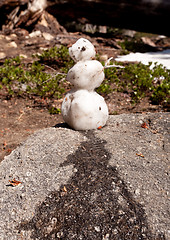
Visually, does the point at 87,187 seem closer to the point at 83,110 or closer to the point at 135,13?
the point at 83,110

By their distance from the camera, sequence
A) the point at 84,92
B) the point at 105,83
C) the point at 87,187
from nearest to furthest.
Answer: the point at 87,187
the point at 84,92
the point at 105,83

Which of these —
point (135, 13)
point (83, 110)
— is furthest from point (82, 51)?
point (135, 13)

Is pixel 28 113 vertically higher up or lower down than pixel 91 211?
lower down

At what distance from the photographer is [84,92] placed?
108 inches

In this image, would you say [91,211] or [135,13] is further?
[135,13]

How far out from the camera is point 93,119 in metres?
2.76

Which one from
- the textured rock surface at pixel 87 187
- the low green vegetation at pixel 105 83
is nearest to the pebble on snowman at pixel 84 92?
the textured rock surface at pixel 87 187

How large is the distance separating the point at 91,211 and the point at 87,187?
0.75 feet

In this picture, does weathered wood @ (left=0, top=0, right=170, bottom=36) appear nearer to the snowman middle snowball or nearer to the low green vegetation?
the snowman middle snowball

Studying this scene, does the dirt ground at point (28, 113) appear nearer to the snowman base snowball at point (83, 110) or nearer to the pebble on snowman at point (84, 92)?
the pebble on snowman at point (84, 92)

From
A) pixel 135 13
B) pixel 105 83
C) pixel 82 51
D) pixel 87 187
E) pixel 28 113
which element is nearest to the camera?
pixel 87 187

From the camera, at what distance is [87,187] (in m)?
2.05

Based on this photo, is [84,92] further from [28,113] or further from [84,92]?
[28,113]

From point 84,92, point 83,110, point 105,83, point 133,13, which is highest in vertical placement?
point 133,13
